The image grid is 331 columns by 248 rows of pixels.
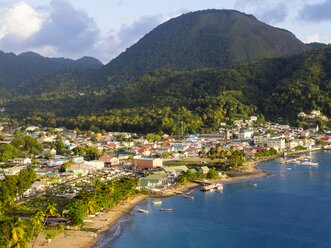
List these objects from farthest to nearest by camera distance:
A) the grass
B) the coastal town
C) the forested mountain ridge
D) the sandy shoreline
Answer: the forested mountain ridge
the grass
the coastal town
the sandy shoreline

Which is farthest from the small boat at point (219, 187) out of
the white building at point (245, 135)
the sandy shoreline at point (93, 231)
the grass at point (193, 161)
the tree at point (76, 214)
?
the white building at point (245, 135)

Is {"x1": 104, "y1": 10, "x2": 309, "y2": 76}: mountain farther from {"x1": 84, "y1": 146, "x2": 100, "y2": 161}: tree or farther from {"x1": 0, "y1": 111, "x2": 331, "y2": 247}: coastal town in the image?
{"x1": 84, "y1": 146, "x2": 100, "y2": 161}: tree

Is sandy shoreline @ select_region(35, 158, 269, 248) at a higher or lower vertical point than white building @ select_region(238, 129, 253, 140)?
lower

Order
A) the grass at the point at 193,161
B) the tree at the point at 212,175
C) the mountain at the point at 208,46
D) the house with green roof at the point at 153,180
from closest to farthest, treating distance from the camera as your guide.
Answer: the house with green roof at the point at 153,180
the tree at the point at 212,175
the grass at the point at 193,161
the mountain at the point at 208,46

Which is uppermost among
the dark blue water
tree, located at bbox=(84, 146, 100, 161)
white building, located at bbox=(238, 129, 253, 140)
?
white building, located at bbox=(238, 129, 253, 140)

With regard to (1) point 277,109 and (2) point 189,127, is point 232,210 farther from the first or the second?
(1) point 277,109

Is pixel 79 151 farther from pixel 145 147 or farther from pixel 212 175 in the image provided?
pixel 212 175

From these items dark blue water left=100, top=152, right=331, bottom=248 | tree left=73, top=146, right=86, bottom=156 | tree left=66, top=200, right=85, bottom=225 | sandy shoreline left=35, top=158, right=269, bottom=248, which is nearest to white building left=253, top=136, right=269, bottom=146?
dark blue water left=100, top=152, right=331, bottom=248

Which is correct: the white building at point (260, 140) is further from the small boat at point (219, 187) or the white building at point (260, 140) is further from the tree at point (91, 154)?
the small boat at point (219, 187)
